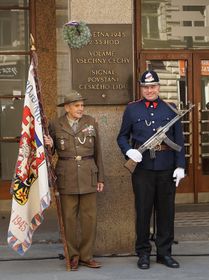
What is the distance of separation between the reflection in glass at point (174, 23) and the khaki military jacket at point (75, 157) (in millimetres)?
3905

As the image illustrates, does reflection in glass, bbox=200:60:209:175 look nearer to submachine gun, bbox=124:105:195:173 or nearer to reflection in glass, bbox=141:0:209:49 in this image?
reflection in glass, bbox=141:0:209:49

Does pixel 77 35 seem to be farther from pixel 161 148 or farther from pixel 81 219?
pixel 81 219

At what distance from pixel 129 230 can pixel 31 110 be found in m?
1.79

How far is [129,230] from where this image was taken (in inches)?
290

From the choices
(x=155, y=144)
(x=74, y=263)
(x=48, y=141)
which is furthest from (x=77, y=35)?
(x=74, y=263)

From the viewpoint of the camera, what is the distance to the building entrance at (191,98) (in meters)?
10.4

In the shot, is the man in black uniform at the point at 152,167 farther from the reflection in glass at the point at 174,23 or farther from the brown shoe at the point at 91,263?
the reflection in glass at the point at 174,23

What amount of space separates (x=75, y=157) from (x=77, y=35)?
134 centimetres

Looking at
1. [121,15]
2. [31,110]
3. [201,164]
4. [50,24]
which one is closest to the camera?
[31,110]

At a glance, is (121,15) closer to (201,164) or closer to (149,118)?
(149,118)

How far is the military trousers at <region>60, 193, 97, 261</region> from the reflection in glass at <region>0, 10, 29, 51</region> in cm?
384

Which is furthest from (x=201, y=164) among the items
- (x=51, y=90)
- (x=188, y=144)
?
(x=51, y=90)

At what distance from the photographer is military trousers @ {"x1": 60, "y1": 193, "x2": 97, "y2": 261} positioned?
267 inches

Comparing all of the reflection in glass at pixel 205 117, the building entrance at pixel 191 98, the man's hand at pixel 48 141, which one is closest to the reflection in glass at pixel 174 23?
the building entrance at pixel 191 98
